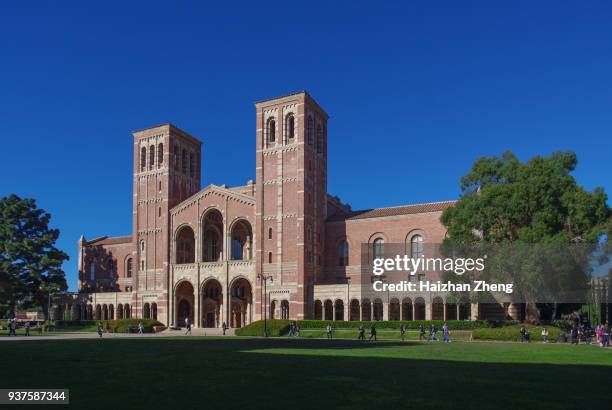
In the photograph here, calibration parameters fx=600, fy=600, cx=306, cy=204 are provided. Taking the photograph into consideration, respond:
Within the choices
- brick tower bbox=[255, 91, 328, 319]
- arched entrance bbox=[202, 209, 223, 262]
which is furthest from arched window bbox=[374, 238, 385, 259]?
arched entrance bbox=[202, 209, 223, 262]

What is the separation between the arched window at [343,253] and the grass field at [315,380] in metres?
38.1

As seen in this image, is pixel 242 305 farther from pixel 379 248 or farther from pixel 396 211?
pixel 396 211

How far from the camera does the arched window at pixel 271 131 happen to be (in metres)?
65.0

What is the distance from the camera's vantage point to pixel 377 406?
43.1 feet

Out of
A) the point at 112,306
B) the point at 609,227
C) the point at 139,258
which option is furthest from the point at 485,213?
the point at 112,306

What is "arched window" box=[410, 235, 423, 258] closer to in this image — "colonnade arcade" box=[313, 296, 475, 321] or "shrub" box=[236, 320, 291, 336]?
"colonnade arcade" box=[313, 296, 475, 321]

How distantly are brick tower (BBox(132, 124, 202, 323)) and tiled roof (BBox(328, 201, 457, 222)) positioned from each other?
64.5 feet

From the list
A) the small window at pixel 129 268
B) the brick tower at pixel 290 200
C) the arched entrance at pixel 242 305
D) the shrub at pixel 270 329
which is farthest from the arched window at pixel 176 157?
the shrub at pixel 270 329

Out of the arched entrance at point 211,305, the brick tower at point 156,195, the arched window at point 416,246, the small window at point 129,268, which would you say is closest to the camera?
the arched window at point 416,246

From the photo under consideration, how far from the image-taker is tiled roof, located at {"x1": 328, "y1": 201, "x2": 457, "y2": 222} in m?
60.5

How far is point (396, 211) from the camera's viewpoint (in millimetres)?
63406

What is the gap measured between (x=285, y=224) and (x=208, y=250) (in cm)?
1442

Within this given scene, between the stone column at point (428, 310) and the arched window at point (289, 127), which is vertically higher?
the arched window at point (289, 127)

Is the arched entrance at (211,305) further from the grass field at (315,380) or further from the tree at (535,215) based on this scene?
the grass field at (315,380)
